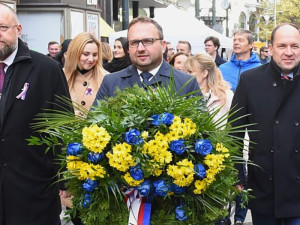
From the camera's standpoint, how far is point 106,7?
29.9 meters

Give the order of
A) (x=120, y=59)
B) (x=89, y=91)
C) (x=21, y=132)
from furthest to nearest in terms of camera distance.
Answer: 1. (x=120, y=59)
2. (x=89, y=91)
3. (x=21, y=132)

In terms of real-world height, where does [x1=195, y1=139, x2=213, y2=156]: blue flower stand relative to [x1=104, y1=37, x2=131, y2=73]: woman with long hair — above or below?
below

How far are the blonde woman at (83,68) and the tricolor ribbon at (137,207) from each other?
3137 mm

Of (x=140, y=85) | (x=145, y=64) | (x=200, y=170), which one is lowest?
(x=200, y=170)

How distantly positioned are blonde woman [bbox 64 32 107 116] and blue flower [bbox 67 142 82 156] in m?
3.10

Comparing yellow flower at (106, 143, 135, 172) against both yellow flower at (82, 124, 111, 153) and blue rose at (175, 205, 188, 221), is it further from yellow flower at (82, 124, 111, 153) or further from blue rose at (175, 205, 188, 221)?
blue rose at (175, 205, 188, 221)

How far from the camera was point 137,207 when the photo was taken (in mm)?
3711

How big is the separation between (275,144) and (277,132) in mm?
88

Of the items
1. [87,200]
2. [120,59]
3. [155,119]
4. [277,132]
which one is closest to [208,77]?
[120,59]

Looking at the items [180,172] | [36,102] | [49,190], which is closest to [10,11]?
[36,102]

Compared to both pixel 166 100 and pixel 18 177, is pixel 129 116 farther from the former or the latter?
pixel 18 177

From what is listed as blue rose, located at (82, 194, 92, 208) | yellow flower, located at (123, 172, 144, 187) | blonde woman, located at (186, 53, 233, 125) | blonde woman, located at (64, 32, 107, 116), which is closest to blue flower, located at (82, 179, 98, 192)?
blue rose, located at (82, 194, 92, 208)

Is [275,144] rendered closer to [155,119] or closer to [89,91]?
[155,119]

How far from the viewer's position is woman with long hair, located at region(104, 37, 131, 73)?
28.8 ft
